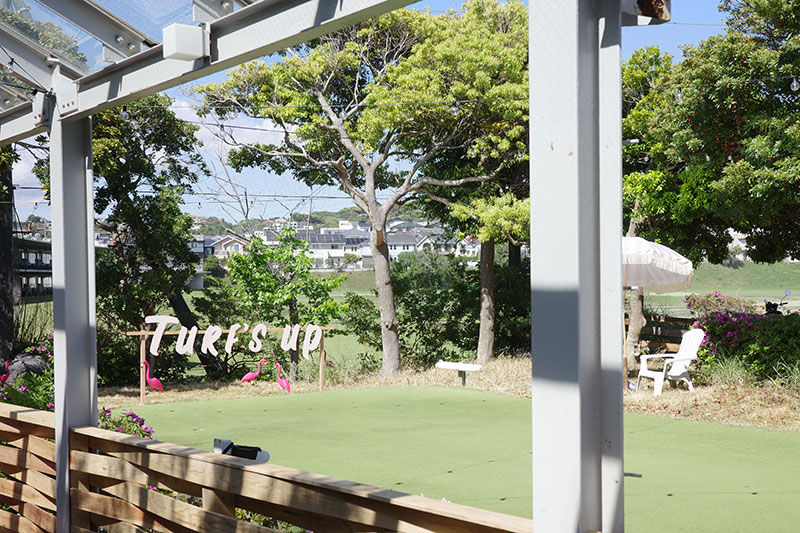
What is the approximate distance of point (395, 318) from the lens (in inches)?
513

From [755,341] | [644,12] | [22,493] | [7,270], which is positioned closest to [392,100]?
[755,341]

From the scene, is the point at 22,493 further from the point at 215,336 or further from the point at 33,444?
the point at 215,336

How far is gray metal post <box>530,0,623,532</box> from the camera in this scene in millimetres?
1662

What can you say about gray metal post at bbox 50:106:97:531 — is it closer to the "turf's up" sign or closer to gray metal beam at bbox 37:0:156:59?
gray metal beam at bbox 37:0:156:59

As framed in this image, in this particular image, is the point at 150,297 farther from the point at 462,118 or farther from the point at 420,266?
the point at 462,118

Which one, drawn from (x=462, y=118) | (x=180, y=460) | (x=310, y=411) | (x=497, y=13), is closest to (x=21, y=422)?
(x=180, y=460)

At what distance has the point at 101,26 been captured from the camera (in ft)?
10.5

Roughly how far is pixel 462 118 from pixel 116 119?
18.5 feet

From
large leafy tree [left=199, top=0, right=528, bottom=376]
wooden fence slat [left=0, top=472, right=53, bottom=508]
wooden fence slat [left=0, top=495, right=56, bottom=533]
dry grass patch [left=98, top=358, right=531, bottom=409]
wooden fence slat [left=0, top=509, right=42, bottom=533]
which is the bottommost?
dry grass patch [left=98, top=358, right=531, bottom=409]

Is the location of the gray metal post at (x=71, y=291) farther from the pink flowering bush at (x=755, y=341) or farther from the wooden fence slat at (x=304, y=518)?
the pink flowering bush at (x=755, y=341)

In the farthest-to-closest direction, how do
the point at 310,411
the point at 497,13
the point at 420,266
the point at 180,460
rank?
the point at 420,266
the point at 497,13
the point at 310,411
the point at 180,460

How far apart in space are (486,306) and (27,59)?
10.3 meters

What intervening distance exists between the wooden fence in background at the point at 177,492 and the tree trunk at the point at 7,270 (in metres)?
8.32

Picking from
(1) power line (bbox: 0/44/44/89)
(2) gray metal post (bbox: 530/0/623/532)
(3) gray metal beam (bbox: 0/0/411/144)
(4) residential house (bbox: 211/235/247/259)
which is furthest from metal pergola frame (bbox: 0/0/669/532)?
(4) residential house (bbox: 211/235/247/259)
